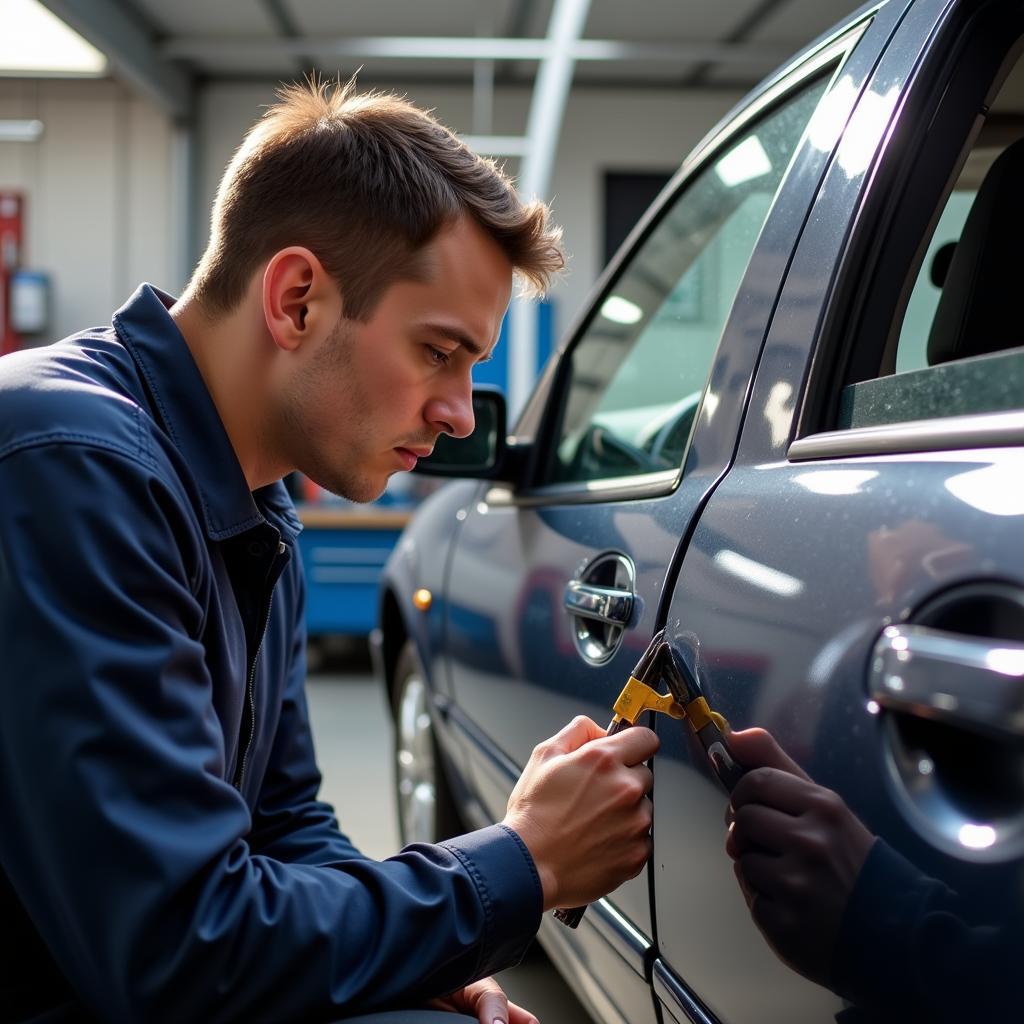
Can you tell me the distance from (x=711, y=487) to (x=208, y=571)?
0.50m

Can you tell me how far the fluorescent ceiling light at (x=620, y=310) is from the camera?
1.91m

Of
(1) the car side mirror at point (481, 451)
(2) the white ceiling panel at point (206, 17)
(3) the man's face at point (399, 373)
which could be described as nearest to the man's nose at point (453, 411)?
(3) the man's face at point (399, 373)

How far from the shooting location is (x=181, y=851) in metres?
0.84

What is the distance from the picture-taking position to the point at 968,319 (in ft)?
4.14

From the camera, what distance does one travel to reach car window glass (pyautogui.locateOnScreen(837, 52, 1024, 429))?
0.88m

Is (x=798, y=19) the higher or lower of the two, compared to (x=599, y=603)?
higher

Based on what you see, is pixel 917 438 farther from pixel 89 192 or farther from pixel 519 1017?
pixel 89 192

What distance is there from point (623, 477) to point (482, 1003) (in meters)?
0.74

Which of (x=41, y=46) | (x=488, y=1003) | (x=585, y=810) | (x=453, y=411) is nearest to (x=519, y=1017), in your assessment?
(x=488, y=1003)

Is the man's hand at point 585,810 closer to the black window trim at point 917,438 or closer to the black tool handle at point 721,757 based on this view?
the black tool handle at point 721,757

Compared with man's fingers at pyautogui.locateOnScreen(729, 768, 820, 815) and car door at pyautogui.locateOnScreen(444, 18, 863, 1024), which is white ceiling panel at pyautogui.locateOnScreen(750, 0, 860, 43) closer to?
car door at pyautogui.locateOnScreen(444, 18, 863, 1024)

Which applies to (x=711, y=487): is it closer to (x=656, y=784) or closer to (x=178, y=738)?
(x=656, y=784)

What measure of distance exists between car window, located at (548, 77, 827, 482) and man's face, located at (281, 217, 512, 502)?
325 mm

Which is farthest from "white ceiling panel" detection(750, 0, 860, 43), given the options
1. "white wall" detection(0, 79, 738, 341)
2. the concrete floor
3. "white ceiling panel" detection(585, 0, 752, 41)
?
the concrete floor
